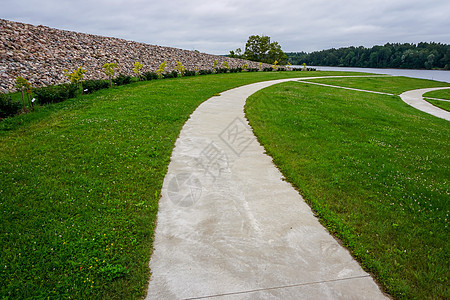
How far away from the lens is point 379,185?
17.9 ft

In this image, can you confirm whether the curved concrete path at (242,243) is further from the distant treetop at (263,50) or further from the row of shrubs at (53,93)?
the distant treetop at (263,50)

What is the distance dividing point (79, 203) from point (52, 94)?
9900 mm

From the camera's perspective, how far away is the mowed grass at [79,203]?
2984mm

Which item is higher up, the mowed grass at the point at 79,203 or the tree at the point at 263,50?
the tree at the point at 263,50

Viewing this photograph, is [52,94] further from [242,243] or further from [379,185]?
[379,185]

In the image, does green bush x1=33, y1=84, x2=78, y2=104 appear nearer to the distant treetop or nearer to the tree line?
the distant treetop

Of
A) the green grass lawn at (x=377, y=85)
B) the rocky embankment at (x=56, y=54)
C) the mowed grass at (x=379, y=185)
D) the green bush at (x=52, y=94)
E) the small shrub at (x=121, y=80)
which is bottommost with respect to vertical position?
the mowed grass at (x=379, y=185)

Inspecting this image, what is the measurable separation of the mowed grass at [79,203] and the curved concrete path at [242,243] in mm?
355

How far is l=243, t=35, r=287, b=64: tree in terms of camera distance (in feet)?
210

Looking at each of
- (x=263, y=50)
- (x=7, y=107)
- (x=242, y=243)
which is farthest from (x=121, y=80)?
(x=263, y=50)

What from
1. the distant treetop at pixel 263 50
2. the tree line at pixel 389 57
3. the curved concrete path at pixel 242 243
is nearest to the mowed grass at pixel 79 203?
the curved concrete path at pixel 242 243

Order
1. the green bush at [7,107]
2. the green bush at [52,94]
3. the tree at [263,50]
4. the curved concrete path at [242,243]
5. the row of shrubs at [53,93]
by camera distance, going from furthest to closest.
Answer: the tree at [263,50], the green bush at [52,94], the row of shrubs at [53,93], the green bush at [7,107], the curved concrete path at [242,243]

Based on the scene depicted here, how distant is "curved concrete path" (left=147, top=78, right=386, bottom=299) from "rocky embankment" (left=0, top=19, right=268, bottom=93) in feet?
48.1

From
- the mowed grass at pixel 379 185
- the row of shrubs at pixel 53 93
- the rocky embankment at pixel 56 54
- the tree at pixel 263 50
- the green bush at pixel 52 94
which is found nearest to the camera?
the mowed grass at pixel 379 185
